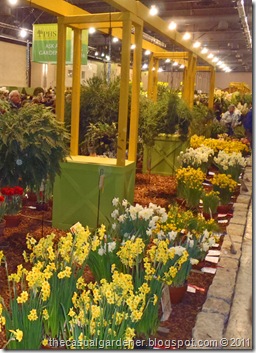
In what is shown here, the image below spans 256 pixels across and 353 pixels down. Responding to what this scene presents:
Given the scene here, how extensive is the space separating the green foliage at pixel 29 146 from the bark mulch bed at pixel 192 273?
530 mm

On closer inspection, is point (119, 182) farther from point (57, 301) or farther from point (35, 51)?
point (35, 51)

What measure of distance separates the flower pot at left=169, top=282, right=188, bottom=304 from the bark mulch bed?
33 mm

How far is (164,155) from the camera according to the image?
7801 mm

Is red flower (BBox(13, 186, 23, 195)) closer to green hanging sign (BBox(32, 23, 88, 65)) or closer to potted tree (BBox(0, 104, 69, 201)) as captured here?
potted tree (BBox(0, 104, 69, 201))

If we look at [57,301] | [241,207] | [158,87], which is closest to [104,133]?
[241,207]

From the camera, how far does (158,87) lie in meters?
9.19

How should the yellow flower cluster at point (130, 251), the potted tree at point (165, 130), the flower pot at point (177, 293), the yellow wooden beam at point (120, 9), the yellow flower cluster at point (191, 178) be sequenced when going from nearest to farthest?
the yellow flower cluster at point (130, 251) → the flower pot at point (177, 293) → the yellow wooden beam at point (120, 9) → the yellow flower cluster at point (191, 178) → the potted tree at point (165, 130)

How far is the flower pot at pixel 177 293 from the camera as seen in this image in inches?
117

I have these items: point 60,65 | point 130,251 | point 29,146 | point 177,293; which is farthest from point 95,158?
point 130,251

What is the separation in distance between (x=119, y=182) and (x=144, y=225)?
1219 mm

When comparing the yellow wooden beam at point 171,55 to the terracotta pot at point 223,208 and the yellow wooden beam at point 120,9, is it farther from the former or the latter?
the terracotta pot at point 223,208

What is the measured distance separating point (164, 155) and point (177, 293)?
4955 mm

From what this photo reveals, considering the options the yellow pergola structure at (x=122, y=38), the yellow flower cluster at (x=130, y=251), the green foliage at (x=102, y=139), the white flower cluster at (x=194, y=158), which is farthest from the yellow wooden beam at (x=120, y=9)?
the yellow flower cluster at (x=130, y=251)

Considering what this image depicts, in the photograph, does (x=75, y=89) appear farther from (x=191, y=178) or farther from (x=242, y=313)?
(x=242, y=313)
